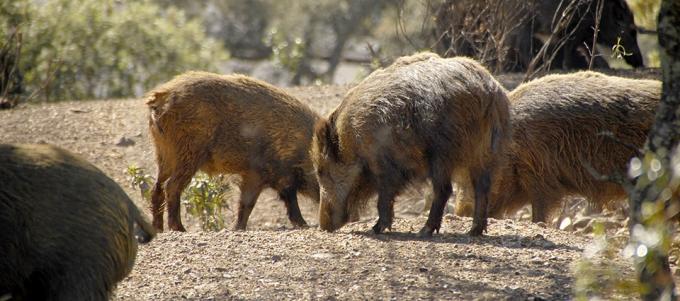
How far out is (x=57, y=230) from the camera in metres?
4.42

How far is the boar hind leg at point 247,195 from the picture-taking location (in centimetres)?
898

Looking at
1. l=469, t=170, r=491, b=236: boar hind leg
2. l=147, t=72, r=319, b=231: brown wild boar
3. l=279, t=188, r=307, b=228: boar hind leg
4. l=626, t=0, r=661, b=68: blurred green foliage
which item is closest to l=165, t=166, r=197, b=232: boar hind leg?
l=147, t=72, r=319, b=231: brown wild boar

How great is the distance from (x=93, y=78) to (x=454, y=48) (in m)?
7.21

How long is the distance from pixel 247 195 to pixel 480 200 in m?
2.57

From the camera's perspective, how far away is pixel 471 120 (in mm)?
6875

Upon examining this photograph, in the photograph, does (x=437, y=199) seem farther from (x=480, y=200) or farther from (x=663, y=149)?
(x=663, y=149)

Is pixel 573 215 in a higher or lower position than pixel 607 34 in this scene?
lower

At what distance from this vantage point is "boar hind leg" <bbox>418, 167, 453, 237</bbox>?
273 inches

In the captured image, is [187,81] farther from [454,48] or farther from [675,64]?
[675,64]

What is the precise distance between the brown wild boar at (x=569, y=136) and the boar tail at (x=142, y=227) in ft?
12.2

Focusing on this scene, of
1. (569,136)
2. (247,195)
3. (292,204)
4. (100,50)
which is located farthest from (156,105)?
(100,50)

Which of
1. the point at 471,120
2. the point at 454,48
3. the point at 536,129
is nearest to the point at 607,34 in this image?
the point at 454,48

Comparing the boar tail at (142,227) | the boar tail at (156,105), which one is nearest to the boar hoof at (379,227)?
the boar tail at (156,105)

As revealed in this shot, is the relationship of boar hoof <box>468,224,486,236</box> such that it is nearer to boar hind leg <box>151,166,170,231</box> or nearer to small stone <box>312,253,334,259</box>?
small stone <box>312,253,334,259</box>
